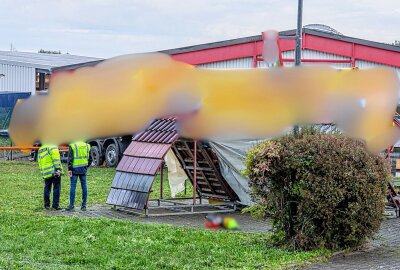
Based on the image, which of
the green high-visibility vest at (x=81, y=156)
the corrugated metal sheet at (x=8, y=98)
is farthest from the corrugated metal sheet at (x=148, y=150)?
the corrugated metal sheet at (x=8, y=98)

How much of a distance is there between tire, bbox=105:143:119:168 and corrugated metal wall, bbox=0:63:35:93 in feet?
73.5

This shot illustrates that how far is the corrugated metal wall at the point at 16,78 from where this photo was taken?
15.1 feet

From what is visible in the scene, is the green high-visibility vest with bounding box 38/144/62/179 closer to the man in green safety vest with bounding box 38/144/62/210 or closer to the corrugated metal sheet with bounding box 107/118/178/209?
the man in green safety vest with bounding box 38/144/62/210

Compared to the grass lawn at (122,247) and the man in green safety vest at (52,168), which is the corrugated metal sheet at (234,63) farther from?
the grass lawn at (122,247)

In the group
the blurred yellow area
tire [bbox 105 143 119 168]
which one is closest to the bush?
the blurred yellow area

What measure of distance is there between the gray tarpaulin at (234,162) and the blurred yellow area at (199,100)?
8.60 metres

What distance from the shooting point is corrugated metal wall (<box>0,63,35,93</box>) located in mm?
4590

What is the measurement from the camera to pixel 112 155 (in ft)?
90.3

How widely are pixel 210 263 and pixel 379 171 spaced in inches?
136

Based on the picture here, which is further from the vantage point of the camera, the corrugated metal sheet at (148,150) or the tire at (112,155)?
the tire at (112,155)

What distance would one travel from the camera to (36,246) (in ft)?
36.0

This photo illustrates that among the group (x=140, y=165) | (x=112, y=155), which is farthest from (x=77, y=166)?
(x=112, y=155)

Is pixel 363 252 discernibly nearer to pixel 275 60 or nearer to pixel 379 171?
pixel 379 171

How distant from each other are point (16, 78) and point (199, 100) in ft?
4.05
